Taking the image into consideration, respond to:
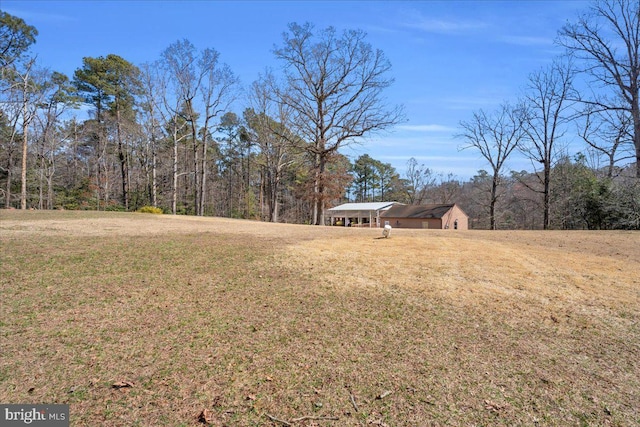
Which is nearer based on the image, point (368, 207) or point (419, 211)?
point (419, 211)

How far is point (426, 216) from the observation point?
35.5 metres

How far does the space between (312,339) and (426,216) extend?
111ft

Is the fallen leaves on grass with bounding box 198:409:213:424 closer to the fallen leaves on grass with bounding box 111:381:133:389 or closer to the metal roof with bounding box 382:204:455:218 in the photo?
the fallen leaves on grass with bounding box 111:381:133:389

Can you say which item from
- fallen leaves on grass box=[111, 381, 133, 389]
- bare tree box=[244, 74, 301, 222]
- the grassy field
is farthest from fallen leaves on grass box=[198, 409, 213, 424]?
bare tree box=[244, 74, 301, 222]

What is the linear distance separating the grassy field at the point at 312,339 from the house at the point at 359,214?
31455mm

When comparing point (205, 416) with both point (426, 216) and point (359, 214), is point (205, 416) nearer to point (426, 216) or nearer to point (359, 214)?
point (426, 216)

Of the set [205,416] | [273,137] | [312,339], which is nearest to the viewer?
[205,416]

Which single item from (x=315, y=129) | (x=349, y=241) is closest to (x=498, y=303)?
(x=349, y=241)

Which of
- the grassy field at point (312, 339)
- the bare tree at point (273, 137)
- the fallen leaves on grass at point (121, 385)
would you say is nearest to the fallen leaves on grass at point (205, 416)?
the grassy field at point (312, 339)

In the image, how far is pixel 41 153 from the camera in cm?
2712

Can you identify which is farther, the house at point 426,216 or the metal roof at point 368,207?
the metal roof at point 368,207

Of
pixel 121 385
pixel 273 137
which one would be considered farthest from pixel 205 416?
pixel 273 137

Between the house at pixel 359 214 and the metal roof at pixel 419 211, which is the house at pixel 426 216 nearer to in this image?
the metal roof at pixel 419 211

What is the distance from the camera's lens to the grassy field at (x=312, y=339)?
265 cm
